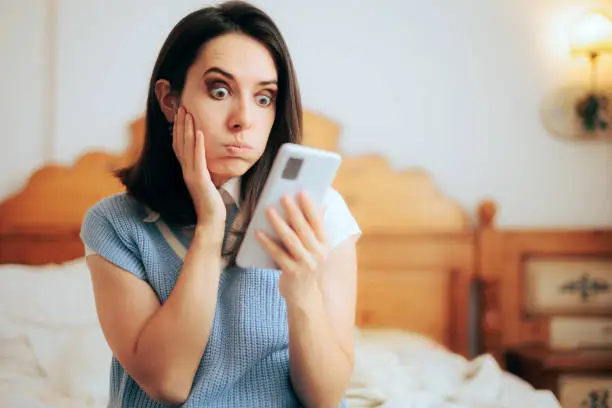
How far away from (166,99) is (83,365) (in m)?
0.90

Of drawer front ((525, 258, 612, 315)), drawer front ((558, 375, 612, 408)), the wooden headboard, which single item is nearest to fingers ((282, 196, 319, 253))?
the wooden headboard

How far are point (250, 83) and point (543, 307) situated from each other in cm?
177

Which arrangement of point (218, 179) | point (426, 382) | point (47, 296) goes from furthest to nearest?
point (47, 296) → point (426, 382) → point (218, 179)

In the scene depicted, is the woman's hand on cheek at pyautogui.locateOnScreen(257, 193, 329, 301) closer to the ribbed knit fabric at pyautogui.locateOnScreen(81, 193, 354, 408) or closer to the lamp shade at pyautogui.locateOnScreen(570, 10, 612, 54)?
the ribbed knit fabric at pyautogui.locateOnScreen(81, 193, 354, 408)

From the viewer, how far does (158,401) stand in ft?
2.43

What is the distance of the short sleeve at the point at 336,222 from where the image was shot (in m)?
0.82

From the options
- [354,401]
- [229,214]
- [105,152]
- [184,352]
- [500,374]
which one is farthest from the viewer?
[105,152]

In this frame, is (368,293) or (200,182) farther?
(368,293)

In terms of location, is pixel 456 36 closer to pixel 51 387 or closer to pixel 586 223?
pixel 586 223

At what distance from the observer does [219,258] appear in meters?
0.74

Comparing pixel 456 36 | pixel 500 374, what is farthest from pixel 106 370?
pixel 456 36

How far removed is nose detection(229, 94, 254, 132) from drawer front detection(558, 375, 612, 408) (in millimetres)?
1644

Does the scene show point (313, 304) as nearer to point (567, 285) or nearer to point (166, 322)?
point (166, 322)

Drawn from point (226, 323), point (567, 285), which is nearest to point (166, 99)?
point (226, 323)
